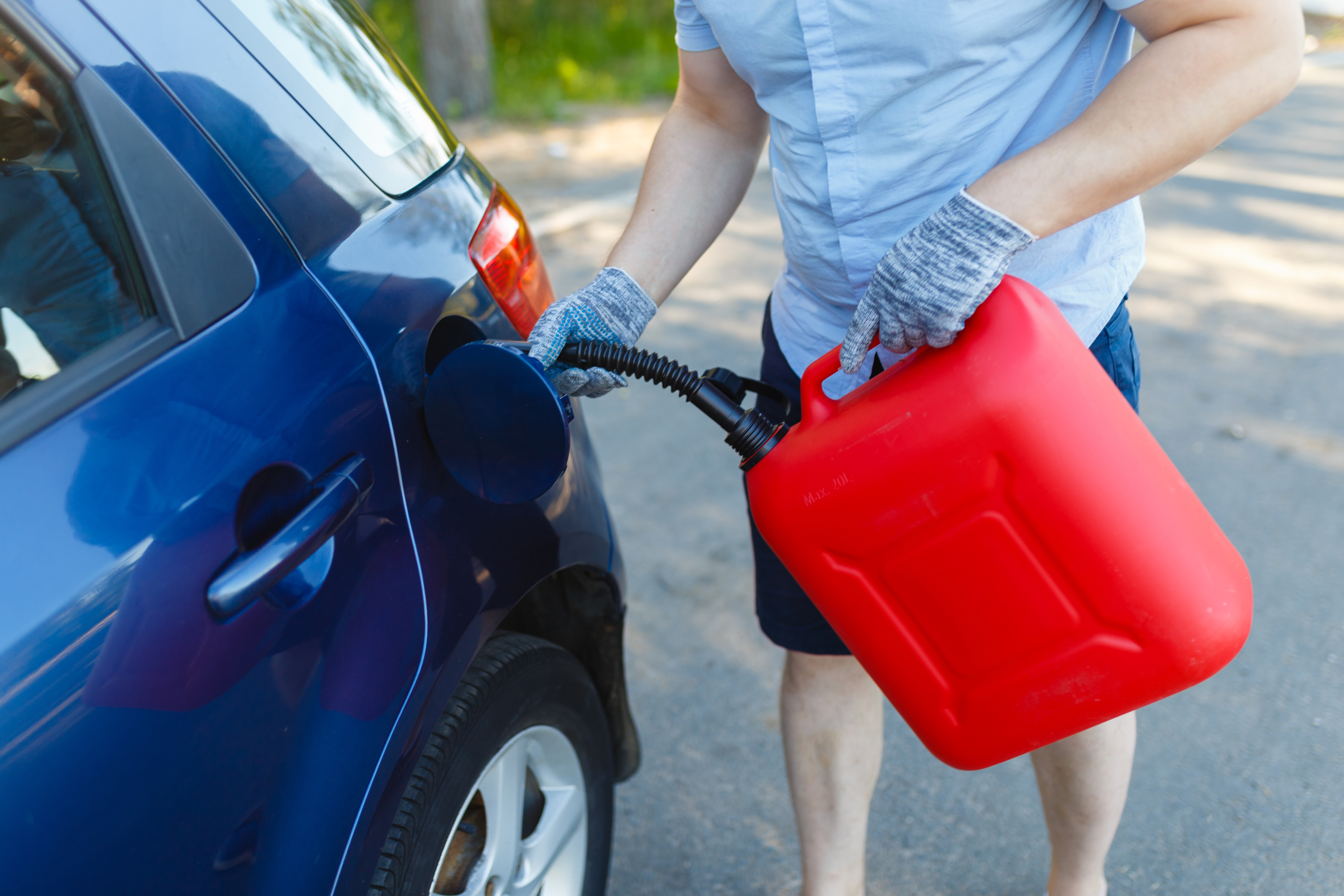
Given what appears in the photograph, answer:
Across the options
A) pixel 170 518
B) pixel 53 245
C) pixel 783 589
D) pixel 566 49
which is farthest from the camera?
pixel 566 49

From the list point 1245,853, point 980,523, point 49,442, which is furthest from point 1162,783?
point 49,442

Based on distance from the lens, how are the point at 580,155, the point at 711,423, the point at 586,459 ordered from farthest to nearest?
1. the point at 580,155
2. the point at 711,423
3. the point at 586,459

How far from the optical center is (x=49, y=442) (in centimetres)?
88

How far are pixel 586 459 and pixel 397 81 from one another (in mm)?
593

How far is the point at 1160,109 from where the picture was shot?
1.05 m

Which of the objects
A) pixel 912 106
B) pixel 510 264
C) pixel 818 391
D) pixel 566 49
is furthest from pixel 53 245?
pixel 566 49

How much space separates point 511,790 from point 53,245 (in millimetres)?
833

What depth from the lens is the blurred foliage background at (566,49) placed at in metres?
8.16

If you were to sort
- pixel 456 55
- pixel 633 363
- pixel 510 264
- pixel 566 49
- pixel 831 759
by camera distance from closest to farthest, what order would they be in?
1. pixel 633 363
2. pixel 510 264
3. pixel 831 759
4. pixel 456 55
5. pixel 566 49

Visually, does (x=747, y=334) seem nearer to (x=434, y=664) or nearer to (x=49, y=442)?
(x=434, y=664)

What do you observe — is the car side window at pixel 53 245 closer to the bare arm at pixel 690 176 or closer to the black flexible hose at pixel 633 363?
the black flexible hose at pixel 633 363

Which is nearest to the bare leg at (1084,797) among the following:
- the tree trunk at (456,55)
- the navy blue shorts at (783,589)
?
the navy blue shorts at (783,589)

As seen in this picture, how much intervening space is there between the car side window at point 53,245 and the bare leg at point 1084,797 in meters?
1.35

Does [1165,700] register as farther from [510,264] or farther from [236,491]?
[236,491]
